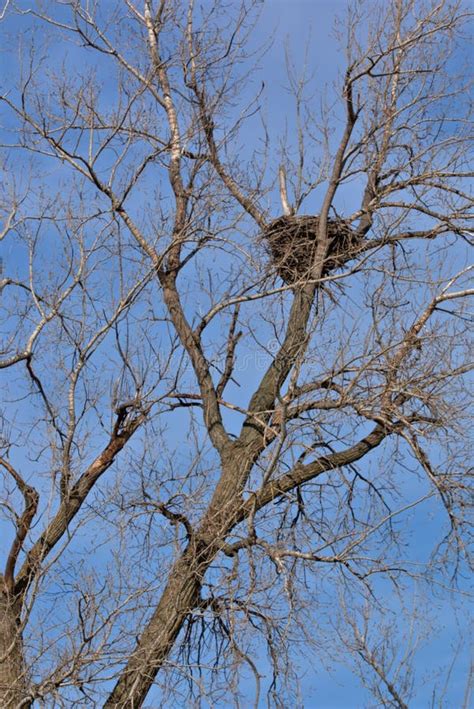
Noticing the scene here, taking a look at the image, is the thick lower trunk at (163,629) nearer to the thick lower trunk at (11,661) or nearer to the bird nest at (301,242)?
the thick lower trunk at (11,661)

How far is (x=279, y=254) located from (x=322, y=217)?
0.59 m

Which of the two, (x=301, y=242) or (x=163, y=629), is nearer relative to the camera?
(x=163, y=629)

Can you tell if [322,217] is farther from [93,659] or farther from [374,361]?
[93,659]

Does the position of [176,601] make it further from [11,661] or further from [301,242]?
[301,242]

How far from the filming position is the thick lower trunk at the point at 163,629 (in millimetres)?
8516

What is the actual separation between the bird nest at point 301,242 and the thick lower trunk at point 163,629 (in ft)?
10.7

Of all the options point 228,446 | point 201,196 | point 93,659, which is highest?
point 201,196

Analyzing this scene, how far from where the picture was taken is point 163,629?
348 inches

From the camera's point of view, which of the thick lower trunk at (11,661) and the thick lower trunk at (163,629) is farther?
the thick lower trunk at (163,629)

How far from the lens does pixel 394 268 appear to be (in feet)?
34.1

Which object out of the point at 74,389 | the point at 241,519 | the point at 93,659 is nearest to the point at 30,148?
the point at 74,389

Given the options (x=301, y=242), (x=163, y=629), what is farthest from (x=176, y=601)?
(x=301, y=242)

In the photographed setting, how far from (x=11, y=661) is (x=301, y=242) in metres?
5.00

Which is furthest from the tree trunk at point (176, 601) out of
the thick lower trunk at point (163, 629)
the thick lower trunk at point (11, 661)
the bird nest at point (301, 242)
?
the bird nest at point (301, 242)
